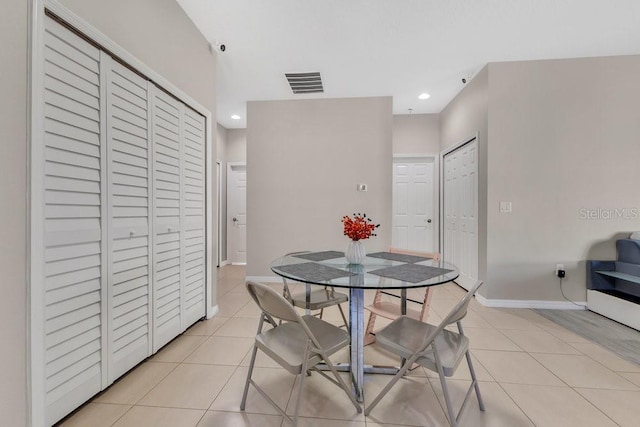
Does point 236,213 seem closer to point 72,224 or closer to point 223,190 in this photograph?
point 223,190

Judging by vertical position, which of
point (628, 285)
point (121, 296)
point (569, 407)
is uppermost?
point (121, 296)

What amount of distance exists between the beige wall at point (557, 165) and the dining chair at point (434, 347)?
1.96m

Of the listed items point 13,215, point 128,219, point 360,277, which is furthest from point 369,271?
point 13,215

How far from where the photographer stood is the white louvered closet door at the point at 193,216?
2.31m

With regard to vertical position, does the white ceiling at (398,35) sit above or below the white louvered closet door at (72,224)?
above

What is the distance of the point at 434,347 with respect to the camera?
4.00 ft

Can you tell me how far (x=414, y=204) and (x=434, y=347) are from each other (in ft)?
12.3

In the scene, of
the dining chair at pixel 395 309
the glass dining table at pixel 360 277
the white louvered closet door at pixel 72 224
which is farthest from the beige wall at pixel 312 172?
the white louvered closet door at pixel 72 224

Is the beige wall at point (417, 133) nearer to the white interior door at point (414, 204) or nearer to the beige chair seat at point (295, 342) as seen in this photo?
the white interior door at point (414, 204)

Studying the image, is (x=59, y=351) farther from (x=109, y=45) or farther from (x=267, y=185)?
(x=267, y=185)

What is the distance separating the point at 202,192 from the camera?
258cm

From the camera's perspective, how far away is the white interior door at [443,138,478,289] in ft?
11.1

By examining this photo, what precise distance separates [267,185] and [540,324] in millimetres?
3565

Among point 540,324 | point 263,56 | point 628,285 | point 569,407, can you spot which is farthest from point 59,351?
point 628,285
